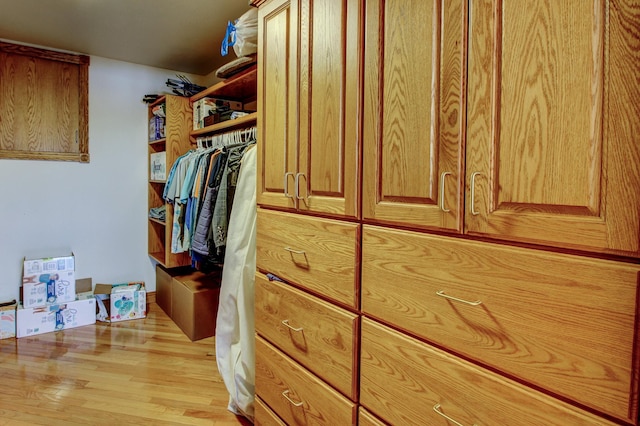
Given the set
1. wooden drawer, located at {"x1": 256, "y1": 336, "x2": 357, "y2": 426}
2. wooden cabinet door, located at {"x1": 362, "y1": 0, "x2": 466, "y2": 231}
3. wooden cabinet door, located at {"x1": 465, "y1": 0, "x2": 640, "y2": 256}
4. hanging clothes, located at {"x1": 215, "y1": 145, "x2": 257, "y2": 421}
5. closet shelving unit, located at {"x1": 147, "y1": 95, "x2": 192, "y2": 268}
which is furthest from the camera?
closet shelving unit, located at {"x1": 147, "y1": 95, "x2": 192, "y2": 268}

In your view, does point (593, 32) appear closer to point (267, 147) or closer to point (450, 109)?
point (450, 109)

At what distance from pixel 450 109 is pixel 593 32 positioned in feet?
0.92

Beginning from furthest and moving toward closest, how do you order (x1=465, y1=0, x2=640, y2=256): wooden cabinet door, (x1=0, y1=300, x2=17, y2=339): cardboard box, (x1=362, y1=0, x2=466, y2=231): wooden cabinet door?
1. (x1=0, y1=300, x2=17, y2=339): cardboard box
2. (x1=362, y1=0, x2=466, y2=231): wooden cabinet door
3. (x1=465, y1=0, x2=640, y2=256): wooden cabinet door

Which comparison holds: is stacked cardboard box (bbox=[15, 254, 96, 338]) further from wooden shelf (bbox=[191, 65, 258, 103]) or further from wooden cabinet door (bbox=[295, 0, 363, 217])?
wooden cabinet door (bbox=[295, 0, 363, 217])

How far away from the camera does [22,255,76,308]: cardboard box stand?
286 cm

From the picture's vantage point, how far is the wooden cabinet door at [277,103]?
4.53ft

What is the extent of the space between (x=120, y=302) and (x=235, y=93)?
1993 mm

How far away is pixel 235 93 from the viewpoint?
284 cm

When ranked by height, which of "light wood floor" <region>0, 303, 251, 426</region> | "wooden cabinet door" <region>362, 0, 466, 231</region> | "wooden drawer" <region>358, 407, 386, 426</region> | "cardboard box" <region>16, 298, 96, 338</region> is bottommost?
"light wood floor" <region>0, 303, 251, 426</region>

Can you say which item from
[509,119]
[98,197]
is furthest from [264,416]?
[98,197]

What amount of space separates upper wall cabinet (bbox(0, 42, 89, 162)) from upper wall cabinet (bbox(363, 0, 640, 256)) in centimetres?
307

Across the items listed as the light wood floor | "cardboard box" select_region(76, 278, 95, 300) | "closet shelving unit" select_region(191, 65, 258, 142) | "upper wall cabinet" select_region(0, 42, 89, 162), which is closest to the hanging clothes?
the light wood floor

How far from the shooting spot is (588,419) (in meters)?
0.67

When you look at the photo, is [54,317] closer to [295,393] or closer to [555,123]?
[295,393]
